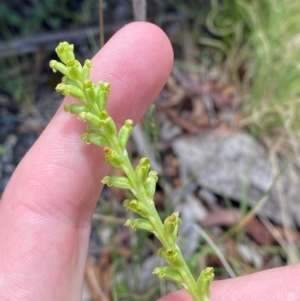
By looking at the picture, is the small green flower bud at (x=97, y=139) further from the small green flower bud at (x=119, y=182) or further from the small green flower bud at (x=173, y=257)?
the small green flower bud at (x=173, y=257)

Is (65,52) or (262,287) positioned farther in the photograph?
(262,287)

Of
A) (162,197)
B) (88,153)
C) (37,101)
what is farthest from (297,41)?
(88,153)

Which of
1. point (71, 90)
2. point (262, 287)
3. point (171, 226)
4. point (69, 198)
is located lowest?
point (262, 287)

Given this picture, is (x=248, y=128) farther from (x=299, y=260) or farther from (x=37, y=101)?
(x=37, y=101)

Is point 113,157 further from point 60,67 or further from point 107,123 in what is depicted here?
point 60,67

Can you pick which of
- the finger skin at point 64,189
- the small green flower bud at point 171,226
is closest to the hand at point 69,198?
the finger skin at point 64,189

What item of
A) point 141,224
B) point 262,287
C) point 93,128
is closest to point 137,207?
point 141,224
